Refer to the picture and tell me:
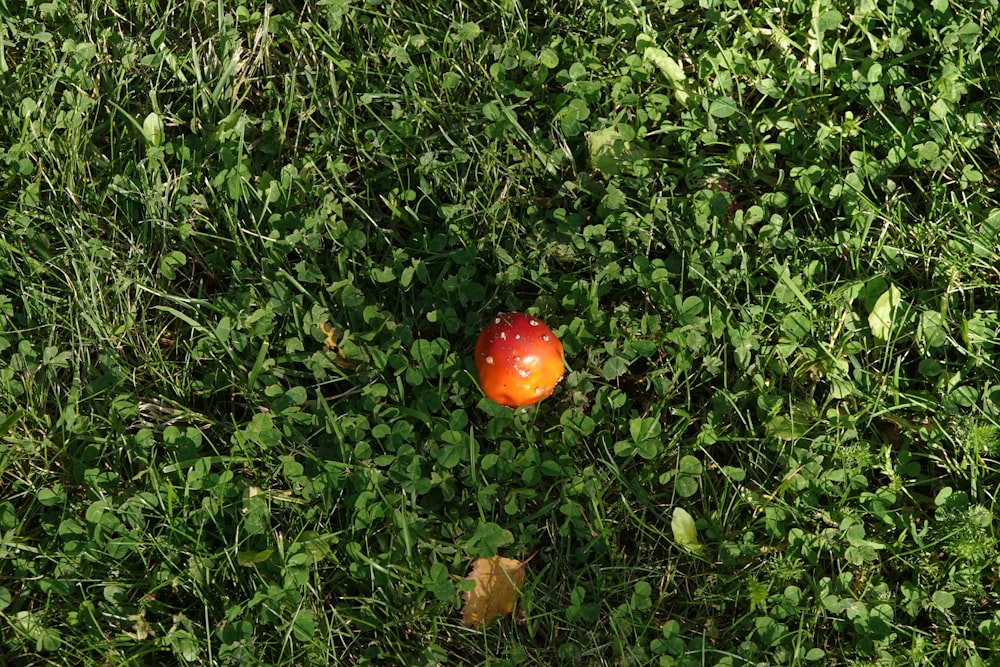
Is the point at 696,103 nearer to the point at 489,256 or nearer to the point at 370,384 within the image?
the point at 489,256

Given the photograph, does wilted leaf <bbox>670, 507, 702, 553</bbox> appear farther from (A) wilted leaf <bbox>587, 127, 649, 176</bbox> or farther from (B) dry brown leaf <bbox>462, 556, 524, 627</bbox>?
(A) wilted leaf <bbox>587, 127, 649, 176</bbox>

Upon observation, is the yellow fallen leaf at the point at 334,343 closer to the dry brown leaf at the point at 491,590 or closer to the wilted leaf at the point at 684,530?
the dry brown leaf at the point at 491,590

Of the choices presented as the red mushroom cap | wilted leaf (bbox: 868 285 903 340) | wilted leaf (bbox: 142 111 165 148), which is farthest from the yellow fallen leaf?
wilted leaf (bbox: 868 285 903 340)

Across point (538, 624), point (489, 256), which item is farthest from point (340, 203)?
point (538, 624)

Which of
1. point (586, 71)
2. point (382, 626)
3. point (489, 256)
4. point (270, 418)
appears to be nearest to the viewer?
point (382, 626)

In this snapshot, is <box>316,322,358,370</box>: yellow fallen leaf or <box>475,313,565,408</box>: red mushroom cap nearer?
<box>475,313,565,408</box>: red mushroom cap
